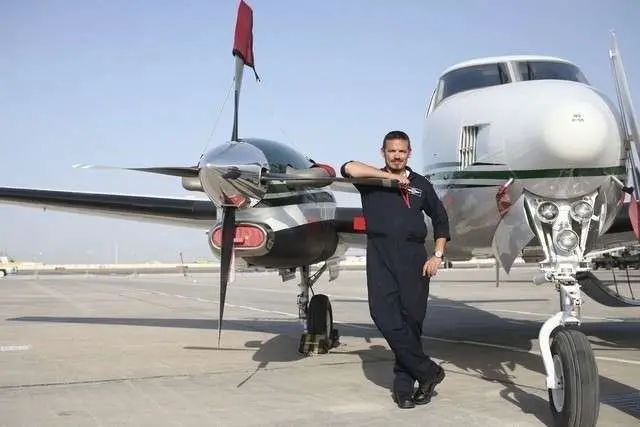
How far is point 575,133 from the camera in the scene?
5.12 meters

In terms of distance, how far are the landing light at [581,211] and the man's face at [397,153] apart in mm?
1444

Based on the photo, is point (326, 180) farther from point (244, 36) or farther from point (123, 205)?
point (123, 205)

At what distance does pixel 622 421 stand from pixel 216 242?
4.45m

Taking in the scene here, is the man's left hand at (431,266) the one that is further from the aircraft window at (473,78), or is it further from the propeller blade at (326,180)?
the aircraft window at (473,78)

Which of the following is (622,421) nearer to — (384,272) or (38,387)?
(384,272)

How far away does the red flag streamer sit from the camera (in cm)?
757

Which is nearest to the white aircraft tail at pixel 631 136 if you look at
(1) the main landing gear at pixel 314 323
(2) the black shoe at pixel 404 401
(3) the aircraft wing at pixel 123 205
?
(2) the black shoe at pixel 404 401

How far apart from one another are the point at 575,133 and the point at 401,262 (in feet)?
5.47

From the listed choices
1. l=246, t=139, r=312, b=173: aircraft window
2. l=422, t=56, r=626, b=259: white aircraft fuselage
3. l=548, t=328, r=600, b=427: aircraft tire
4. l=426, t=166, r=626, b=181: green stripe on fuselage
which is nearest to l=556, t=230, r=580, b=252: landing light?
l=422, t=56, r=626, b=259: white aircraft fuselage

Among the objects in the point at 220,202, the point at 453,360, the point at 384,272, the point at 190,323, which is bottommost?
the point at 190,323

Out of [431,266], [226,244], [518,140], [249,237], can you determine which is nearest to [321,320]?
[249,237]

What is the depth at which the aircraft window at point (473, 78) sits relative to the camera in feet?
22.2

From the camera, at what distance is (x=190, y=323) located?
14102 mm

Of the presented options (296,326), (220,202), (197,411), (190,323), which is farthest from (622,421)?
(190,323)
